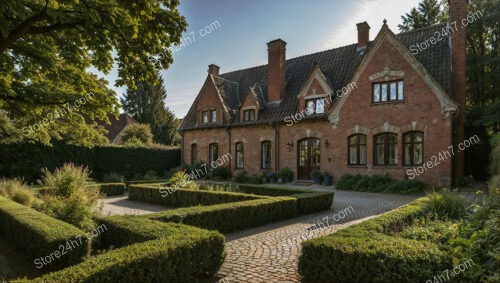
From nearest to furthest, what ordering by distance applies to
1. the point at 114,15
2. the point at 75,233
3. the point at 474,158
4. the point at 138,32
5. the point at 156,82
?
the point at 114,15, the point at 138,32, the point at 75,233, the point at 156,82, the point at 474,158

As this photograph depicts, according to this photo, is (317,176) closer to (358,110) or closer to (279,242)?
(358,110)

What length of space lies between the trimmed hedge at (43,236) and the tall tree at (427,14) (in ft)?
121

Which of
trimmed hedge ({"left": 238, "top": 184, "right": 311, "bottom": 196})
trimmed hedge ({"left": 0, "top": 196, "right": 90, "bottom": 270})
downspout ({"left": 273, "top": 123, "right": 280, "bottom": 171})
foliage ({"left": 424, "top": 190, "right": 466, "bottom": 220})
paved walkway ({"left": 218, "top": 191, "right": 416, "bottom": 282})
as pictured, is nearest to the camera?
paved walkway ({"left": 218, "top": 191, "right": 416, "bottom": 282})

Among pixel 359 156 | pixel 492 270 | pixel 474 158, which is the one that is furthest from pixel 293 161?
pixel 492 270

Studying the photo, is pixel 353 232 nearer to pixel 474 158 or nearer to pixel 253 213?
pixel 253 213

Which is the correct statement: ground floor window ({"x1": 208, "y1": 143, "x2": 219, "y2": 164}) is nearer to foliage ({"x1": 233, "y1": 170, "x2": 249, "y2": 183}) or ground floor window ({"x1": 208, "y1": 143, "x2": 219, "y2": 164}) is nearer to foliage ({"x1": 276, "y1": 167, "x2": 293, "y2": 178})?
foliage ({"x1": 233, "y1": 170, "x2": 249, "y2": 183})

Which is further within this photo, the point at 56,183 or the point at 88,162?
the point at 88,162

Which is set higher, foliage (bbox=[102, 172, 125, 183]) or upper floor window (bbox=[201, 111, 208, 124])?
upper floor window (bbox=[201, 111, 208, 124])

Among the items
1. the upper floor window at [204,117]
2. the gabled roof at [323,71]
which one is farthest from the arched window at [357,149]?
the upper floor window at [204,117]

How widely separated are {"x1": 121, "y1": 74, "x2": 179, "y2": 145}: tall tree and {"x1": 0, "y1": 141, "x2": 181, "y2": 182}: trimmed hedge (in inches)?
644

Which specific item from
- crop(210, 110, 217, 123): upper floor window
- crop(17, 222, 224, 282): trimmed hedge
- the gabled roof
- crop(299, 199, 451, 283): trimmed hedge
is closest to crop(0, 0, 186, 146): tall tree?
crop(17, 222, 224, 282): trimmed hedge

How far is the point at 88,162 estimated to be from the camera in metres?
23.7

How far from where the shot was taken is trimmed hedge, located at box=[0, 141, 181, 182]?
1975 cm

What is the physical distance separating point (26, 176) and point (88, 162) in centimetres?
417
